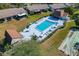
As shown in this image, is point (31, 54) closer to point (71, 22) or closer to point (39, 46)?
point (39, 46)

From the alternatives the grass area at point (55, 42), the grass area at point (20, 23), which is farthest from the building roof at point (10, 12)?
the grass area at point (55, 42)

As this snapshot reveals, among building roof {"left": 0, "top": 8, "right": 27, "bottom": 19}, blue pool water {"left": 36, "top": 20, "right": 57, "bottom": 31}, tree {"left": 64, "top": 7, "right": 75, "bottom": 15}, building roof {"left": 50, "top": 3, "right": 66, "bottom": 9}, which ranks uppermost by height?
building roof {"left": 50, "top": 3, "right": 66, "bottom": 9}

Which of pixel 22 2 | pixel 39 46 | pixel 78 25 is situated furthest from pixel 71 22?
pixel 22 2

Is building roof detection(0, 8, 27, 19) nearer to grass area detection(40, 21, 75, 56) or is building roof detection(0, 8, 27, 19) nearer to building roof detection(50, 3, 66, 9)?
building roof detection(50, 3, 66, 9)

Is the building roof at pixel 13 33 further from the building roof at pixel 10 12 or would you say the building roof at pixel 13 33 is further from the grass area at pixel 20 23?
the building roof at pixel 10 12

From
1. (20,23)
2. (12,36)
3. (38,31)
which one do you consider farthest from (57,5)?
Result: (12,36)

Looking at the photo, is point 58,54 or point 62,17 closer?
point 58,54

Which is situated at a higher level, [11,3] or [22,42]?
[11,3]

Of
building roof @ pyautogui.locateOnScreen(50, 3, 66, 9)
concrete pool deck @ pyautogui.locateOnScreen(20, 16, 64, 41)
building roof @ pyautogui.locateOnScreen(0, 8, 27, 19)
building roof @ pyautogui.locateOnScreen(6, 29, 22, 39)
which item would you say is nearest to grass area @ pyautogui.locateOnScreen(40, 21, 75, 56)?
concrete pool deck @ pyautogui.locateOnScreen(20, 16, 64, 41)

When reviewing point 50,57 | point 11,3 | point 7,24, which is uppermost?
point 11,3
